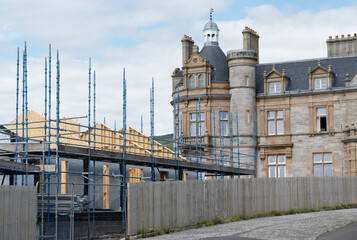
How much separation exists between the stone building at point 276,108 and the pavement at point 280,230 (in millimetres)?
18218

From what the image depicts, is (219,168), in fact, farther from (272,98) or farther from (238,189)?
(272,98)

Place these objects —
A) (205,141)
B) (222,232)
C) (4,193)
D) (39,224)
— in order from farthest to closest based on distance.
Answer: (205,141) < (222,232) < (39,224) < (4,193)

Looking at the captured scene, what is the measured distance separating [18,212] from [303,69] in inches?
1346

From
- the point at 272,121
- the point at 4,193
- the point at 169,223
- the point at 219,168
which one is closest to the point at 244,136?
the point at 272,121

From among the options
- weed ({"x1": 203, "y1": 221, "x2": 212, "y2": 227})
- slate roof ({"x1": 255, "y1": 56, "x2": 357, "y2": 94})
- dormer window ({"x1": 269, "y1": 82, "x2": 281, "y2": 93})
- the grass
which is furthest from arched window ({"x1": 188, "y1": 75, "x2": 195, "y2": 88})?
weed ({"x1": 203, "y1": 221, "x2": 212, "y2": 227})

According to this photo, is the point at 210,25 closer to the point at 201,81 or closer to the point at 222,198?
the point at 201,81

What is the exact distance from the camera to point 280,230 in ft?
77.9

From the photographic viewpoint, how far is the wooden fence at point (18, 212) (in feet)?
59.2

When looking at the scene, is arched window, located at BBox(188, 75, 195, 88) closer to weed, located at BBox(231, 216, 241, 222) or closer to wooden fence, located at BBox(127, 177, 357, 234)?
wooden fence, located at BBox(127, 177, 357, 234)

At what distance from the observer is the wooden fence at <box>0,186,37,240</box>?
18031 millimetres

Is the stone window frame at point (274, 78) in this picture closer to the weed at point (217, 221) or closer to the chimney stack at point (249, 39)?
the chimney stack at point (249, 39)

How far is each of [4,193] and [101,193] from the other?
11761 mm

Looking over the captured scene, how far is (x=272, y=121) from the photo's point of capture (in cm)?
4803

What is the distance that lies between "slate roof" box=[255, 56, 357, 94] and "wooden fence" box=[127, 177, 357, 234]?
11.9m
